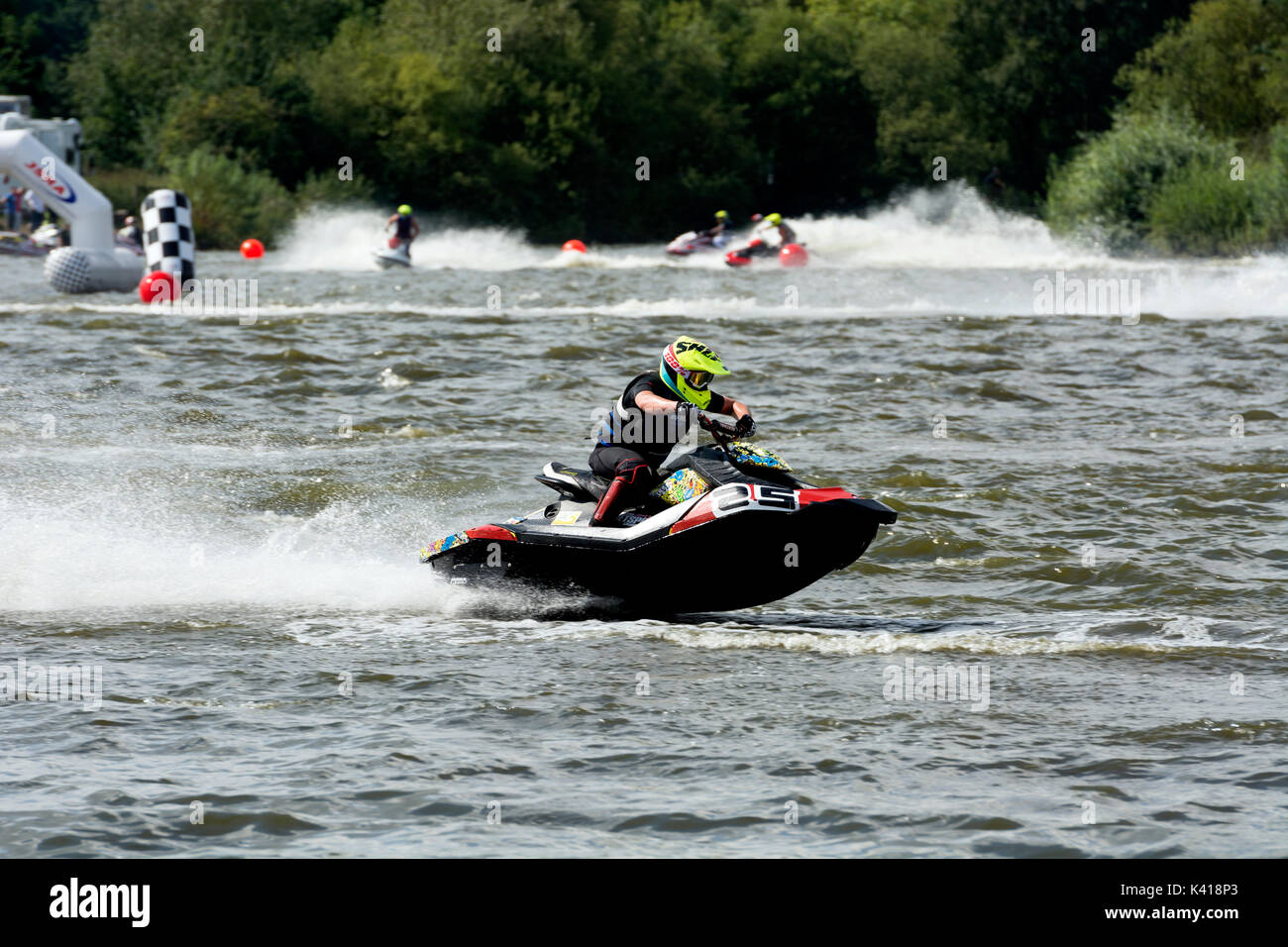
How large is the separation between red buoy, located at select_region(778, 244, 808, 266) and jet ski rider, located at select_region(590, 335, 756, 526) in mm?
27190

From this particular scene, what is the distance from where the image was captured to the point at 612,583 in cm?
905

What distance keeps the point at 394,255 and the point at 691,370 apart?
1113 inches

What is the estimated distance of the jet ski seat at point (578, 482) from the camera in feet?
30.1

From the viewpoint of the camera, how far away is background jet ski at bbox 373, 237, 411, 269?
36.1m

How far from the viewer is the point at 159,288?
81.9 ft

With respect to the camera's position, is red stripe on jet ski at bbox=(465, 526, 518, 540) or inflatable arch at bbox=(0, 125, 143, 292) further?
inflatable arch at bbox=(0, 125, 143, 292)

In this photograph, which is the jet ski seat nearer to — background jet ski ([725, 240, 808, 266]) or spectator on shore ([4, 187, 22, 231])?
background jet ski ([725, 240, 808, 266])

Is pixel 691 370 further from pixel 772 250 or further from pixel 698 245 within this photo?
pixel 698 245

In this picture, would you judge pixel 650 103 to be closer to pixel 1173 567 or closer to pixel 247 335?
pixel 247 335

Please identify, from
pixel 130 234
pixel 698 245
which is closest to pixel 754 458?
pixel 130 234

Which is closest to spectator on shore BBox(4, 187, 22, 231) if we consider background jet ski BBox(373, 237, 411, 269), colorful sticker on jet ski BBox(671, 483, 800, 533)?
background jet ski BBox(373, 237, 411, 269)
